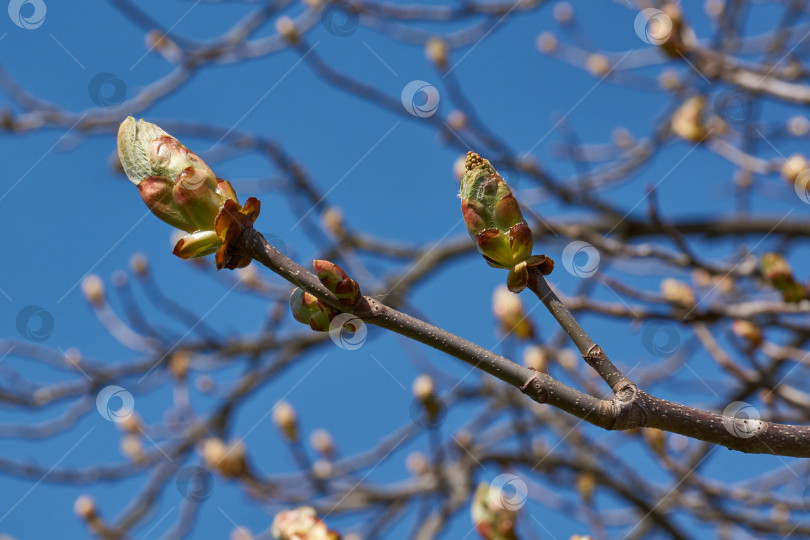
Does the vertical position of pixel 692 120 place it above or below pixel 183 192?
above

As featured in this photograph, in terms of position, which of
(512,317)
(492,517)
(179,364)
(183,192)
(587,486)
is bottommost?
(492,517)

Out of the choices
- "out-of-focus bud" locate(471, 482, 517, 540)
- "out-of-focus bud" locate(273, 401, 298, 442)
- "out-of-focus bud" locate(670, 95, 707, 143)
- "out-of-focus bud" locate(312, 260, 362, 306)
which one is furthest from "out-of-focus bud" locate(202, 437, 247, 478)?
"out-of-focus bud" locate(312, 260, 362, 306)

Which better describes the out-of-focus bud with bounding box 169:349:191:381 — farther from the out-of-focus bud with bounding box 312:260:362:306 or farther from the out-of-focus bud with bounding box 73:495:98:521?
the out-of-focus bud with bounding box 312:260:362:306

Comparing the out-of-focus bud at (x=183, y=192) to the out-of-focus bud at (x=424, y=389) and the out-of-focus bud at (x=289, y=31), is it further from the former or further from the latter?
the out-of-focus bud at (x=289, y=31)

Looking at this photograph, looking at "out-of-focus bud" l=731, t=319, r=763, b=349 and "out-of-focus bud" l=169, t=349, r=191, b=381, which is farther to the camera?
"out-of-focus bud" l=169, t=349, r=191, b=381

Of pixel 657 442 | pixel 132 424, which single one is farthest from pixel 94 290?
pixel 657 442

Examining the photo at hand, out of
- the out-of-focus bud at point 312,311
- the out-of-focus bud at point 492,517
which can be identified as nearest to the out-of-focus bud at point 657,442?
the out-of-focus bud at point 492,517

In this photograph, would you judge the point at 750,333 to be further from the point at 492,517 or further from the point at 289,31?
the point at 289,31
